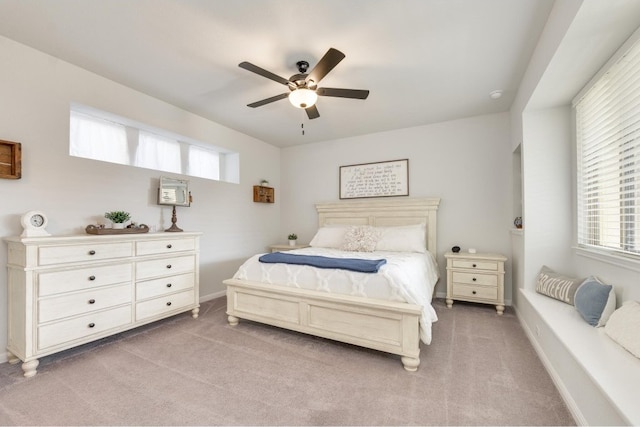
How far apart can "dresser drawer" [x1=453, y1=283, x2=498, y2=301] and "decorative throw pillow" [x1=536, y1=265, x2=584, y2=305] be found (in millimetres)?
731

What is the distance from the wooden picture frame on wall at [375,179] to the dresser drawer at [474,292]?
1492 millimetres

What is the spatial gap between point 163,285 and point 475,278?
3.52 m

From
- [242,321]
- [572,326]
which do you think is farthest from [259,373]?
[572,326]

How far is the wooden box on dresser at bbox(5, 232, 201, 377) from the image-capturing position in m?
1.96

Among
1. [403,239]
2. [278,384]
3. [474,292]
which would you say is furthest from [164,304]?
[474,292]

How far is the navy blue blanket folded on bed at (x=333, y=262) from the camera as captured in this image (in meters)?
2.31

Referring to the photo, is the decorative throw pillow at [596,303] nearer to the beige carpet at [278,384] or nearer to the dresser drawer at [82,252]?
the beige carpet at [278,384]

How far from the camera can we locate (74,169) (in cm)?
252

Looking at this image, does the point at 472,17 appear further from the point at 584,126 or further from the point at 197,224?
the point at 197,224

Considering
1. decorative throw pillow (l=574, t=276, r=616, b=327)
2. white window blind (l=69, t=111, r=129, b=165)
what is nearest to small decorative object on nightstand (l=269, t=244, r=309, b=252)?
white window blind (l=69, t=111, r=129, b=165)

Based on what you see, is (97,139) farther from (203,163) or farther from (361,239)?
(361,239)

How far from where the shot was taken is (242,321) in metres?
2.96

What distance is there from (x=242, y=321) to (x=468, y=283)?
2.70 meters

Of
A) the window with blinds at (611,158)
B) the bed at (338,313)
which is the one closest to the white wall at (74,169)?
the bed at (338,313)
